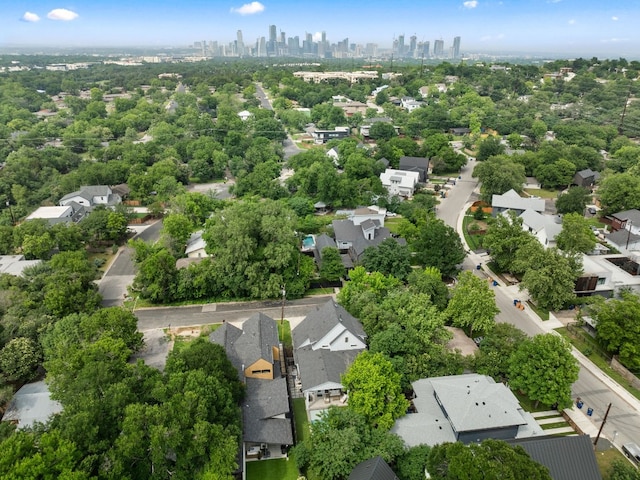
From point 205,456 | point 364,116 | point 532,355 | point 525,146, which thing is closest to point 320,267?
point 532,355

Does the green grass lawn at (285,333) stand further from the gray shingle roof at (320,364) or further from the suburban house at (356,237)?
the suburban house at (356,237)

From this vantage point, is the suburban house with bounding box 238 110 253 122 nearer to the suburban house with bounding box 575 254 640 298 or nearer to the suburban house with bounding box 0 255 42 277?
the suburban house with bounding box 0 255 42 277

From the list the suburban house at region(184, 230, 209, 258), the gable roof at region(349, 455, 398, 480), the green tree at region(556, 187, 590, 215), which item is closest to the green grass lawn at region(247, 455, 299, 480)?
the gable roof at region(349, 455, 398, 480)

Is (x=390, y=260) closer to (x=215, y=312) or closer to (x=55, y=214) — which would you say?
(x=215, y=312)

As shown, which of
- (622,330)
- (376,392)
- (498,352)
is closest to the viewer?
(376,392)

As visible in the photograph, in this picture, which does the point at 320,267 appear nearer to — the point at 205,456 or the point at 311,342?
the point at 311,342

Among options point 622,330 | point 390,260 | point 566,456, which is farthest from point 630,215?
point 566,456
